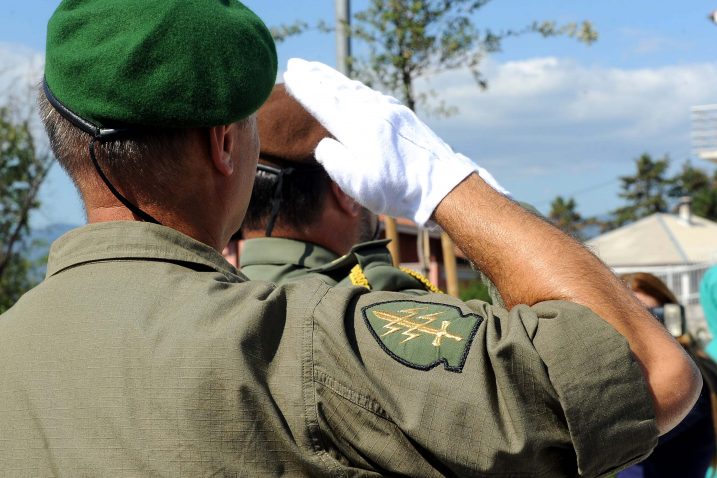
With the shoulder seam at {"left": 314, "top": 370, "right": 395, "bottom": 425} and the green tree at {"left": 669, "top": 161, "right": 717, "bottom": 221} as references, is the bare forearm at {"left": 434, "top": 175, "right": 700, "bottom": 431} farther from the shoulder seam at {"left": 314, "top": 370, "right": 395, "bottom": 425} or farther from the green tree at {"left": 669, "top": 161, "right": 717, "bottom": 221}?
the green tree at {"left": 669, "top": 161, "right": 717, "bottom": 221}

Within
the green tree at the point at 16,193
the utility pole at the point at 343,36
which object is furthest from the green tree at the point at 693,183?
the utility pole at the point at 343,36

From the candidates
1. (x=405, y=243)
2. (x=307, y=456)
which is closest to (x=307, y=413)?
(x=307, y=456)

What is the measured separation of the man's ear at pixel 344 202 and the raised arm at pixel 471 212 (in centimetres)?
105

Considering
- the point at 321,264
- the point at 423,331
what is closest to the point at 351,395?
the point at 423,331

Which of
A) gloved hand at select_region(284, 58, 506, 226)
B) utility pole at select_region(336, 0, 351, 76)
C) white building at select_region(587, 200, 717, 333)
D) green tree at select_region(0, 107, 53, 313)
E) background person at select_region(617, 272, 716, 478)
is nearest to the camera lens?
gloved hand at select_region(284, 58, 506, 226)

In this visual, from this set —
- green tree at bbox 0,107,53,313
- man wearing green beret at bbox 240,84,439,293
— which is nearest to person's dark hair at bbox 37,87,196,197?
man wearing green beret at bbox 240,84,439,293

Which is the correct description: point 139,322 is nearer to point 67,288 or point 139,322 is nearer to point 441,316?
point 67,288

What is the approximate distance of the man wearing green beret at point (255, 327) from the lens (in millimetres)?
1294

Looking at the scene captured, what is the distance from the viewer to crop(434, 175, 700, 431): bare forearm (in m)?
1.33

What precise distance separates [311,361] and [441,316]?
0.21 meters

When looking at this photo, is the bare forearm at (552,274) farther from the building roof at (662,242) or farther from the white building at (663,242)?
the building roof at (662,242)

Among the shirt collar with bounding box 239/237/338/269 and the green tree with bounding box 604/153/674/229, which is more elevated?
the shirt collar with bounding box 239/237/338/269

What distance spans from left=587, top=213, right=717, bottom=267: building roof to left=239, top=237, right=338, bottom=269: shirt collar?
36.0 m

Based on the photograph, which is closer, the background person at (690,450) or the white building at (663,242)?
the background person at (690,450)
